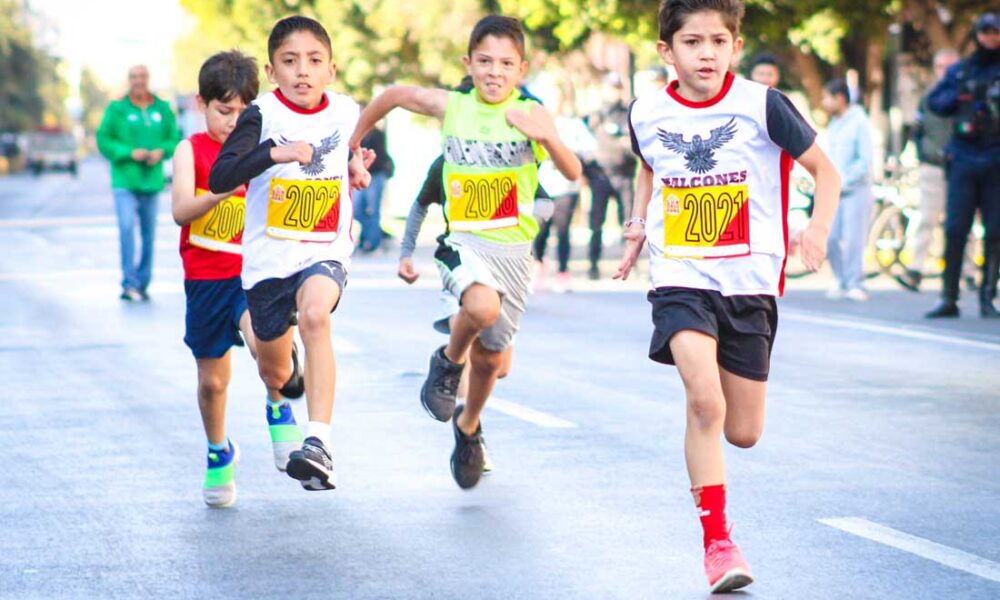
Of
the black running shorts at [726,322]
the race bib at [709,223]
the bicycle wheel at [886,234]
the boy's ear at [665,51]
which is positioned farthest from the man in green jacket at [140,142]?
the black running shorts at [726,322]

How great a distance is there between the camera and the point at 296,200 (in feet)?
23.0

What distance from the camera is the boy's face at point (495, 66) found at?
730cm

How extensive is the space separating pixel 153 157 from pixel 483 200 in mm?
9482

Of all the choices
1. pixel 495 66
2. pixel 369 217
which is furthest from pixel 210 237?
pixel 369 217

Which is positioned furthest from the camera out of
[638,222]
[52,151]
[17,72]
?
[17,72]

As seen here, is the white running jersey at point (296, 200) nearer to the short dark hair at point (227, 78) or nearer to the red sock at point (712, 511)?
the short dark hair at point (227, 78)

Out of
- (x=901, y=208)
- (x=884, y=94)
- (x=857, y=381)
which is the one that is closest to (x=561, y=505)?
(x=857, y=381)

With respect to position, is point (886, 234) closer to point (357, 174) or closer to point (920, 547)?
point (357, 174)

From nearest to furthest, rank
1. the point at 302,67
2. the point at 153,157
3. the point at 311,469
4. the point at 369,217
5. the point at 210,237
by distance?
the point at 311,469 < the point at 302,67 < the point at 210,237 < the point at 153,157 < the point at 369,217

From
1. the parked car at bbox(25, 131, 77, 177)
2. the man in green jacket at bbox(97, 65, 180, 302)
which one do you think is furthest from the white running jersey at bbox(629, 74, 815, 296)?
the parked car at bbox(25, 131, 77, 177)

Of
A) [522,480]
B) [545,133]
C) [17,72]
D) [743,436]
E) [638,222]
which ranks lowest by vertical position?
[17,72]

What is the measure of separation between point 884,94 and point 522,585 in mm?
32557

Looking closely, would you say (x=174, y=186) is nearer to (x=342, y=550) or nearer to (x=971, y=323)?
(x=342, y=550)

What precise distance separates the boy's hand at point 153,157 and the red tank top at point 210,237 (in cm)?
911
